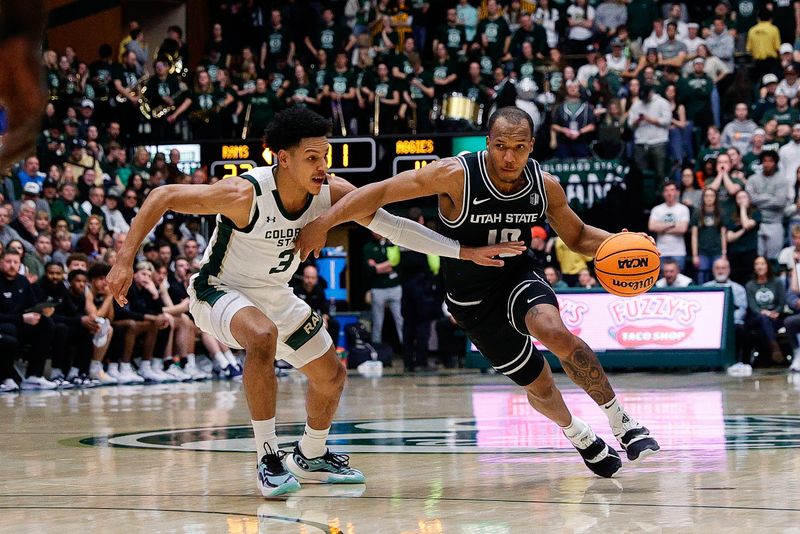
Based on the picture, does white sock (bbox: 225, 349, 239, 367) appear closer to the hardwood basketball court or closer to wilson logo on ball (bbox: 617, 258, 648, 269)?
the hardwood basketball court

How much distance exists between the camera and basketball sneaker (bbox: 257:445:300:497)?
592cm

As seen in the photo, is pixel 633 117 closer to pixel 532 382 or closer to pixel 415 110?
pixel 415 110

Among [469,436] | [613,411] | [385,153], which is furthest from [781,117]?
[613,411]

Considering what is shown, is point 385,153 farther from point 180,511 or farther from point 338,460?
point 180,511

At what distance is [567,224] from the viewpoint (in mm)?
6910

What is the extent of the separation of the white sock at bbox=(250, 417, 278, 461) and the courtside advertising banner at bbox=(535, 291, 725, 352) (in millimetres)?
10126

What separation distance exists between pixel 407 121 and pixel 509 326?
1394cm

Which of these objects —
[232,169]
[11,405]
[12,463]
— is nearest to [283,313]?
[12,463]

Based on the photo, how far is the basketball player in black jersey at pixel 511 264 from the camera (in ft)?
21.1

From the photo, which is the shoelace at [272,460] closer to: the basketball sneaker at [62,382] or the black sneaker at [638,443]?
the black sneaker at [638,443]

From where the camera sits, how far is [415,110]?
67.4ft

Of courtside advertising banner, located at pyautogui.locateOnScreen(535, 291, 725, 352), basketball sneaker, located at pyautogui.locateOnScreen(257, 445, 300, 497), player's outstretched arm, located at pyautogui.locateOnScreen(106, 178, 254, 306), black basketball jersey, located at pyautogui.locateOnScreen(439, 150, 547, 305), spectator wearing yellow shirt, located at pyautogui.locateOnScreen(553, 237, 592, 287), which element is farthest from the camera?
spectator wearing yellow shirt, located at pyautogui.locateOnScreen(553, 237, 592, 287)

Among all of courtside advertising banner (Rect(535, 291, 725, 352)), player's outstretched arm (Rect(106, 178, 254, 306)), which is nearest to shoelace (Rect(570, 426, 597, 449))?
player's outstretched arm (Rect(106, 178, 254, 306))

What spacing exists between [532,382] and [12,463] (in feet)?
10.0
